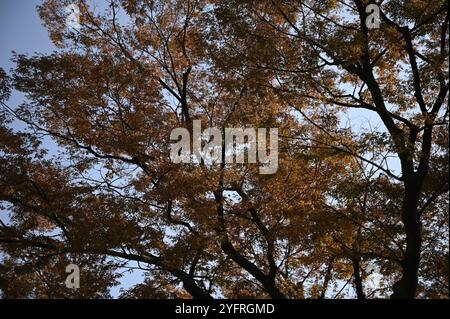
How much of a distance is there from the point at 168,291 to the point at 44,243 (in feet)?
11.0

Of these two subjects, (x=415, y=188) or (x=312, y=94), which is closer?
(x=415, y=188)

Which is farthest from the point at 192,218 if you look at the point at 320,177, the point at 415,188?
the point at 415,188

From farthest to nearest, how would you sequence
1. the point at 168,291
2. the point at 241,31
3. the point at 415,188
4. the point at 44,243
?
the point at 168,291, the point at 44,243, the point at 241,31, the point at 415,188

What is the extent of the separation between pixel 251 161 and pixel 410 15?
176 inches

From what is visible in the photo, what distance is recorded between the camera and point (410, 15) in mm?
8211

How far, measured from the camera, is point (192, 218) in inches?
415

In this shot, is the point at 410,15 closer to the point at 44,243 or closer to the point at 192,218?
the point at 192,218

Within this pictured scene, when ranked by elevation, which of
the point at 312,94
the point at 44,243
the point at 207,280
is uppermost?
the point at 312,94

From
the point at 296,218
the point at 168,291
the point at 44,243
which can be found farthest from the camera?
the point at 168,291

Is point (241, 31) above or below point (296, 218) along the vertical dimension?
above

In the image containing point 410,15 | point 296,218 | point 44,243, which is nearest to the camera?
point 410,15
